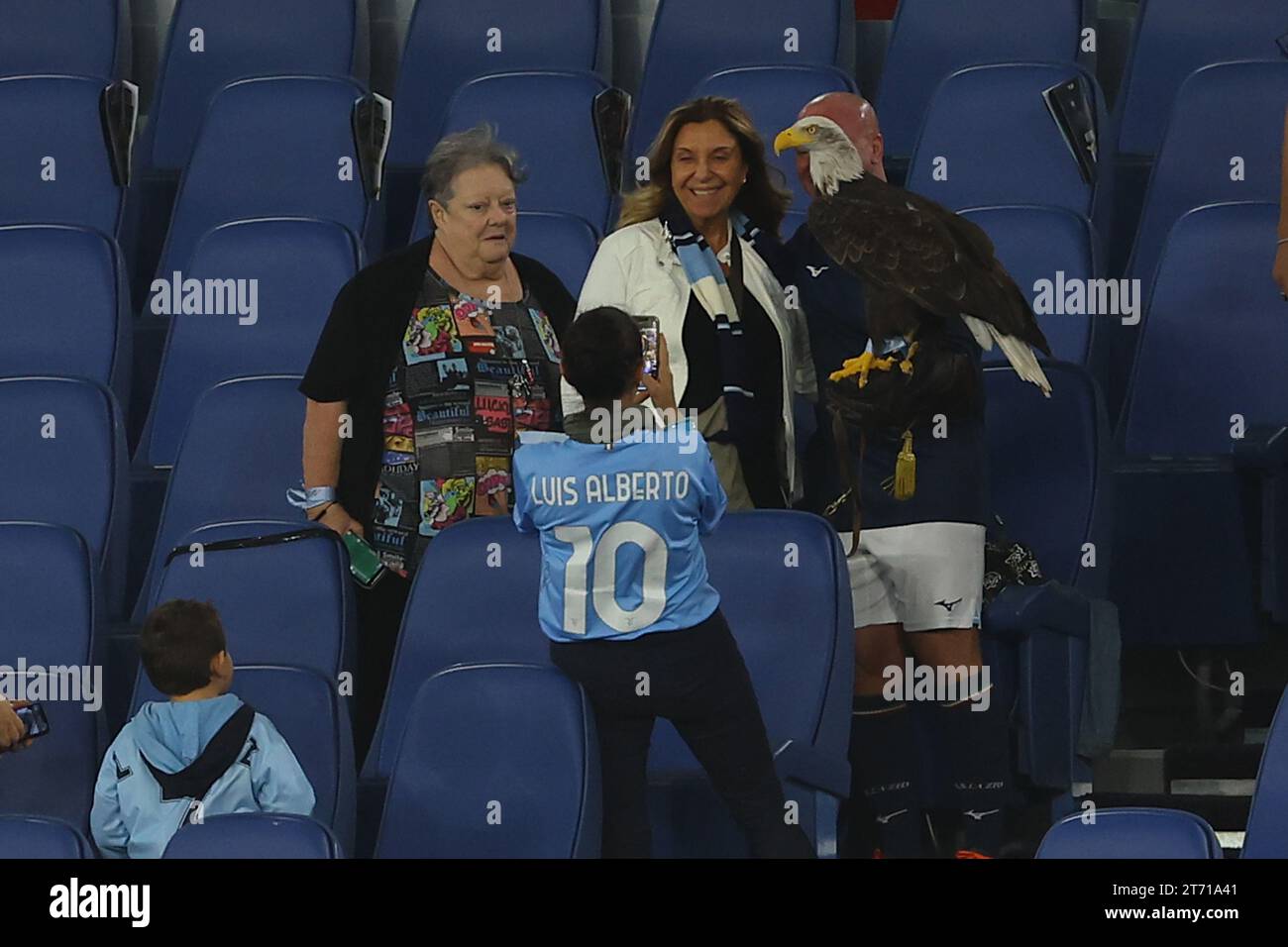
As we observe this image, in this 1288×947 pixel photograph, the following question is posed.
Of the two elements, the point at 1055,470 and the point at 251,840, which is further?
the point at 1055,470

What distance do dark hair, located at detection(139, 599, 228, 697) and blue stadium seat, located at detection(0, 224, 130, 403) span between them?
97cm

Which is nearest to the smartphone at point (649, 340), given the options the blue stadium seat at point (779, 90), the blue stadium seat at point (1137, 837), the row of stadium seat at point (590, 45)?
the blue stadium seat at point (1137, 837)

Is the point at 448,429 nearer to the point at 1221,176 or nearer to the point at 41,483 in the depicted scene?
the point at 41,483

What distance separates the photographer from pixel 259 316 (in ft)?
10.9

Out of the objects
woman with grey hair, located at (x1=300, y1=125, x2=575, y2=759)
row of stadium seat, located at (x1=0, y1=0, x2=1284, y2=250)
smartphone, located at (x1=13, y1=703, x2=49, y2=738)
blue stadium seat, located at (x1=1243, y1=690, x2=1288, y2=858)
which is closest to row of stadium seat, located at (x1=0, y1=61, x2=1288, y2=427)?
row of stadium seat, located at (x1=0, y1=0, x2=1284, y2=250)

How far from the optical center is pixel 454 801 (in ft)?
7.66

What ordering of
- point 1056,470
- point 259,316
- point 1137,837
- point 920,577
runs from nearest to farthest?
point 1137,837 < point 920,577 < point 1056,470 < point 259,316

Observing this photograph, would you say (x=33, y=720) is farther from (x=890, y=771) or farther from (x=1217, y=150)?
(x=1217, y=150)

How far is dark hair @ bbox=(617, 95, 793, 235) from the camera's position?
8.96 feet

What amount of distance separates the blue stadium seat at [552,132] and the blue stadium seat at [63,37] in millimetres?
701

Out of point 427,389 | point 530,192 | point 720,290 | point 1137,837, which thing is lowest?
point 1137,837

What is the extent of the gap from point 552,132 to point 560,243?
0.49 m

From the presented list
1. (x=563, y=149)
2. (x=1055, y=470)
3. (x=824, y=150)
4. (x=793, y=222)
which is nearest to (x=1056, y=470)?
(x=1055, y=470)
